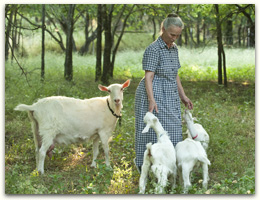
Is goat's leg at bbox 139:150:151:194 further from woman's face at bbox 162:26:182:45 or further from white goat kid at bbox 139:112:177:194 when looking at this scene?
woman's face at bbox 162:26:182:45

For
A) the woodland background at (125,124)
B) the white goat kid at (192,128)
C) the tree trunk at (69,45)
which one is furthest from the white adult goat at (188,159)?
the tree trunk at (69,45)

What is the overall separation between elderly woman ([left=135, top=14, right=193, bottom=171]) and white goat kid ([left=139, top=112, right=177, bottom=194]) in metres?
0.20

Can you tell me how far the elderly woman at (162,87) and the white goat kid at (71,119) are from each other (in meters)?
0.86

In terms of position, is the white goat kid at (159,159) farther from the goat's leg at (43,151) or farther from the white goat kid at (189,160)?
the goat's leg at (43,151)

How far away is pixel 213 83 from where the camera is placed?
11680 millimetres

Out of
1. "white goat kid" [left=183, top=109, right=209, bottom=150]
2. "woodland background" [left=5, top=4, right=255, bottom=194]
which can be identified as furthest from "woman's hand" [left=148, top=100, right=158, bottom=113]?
"woodland background" [left=5, top=4, right=255, bottom=194]

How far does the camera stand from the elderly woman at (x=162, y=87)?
4441 millimetres

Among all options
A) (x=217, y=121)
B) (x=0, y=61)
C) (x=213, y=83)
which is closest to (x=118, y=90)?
(x=0, y=61)

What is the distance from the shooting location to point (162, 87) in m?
4.61

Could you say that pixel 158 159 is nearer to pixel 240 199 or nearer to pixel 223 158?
pixel 240 199

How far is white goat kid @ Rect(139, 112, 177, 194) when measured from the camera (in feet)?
13.2

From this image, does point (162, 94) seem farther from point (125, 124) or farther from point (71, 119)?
point (125, 124)

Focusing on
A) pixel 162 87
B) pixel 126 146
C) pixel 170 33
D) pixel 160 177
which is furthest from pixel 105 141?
pixel 170 33

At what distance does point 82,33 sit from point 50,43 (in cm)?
486
